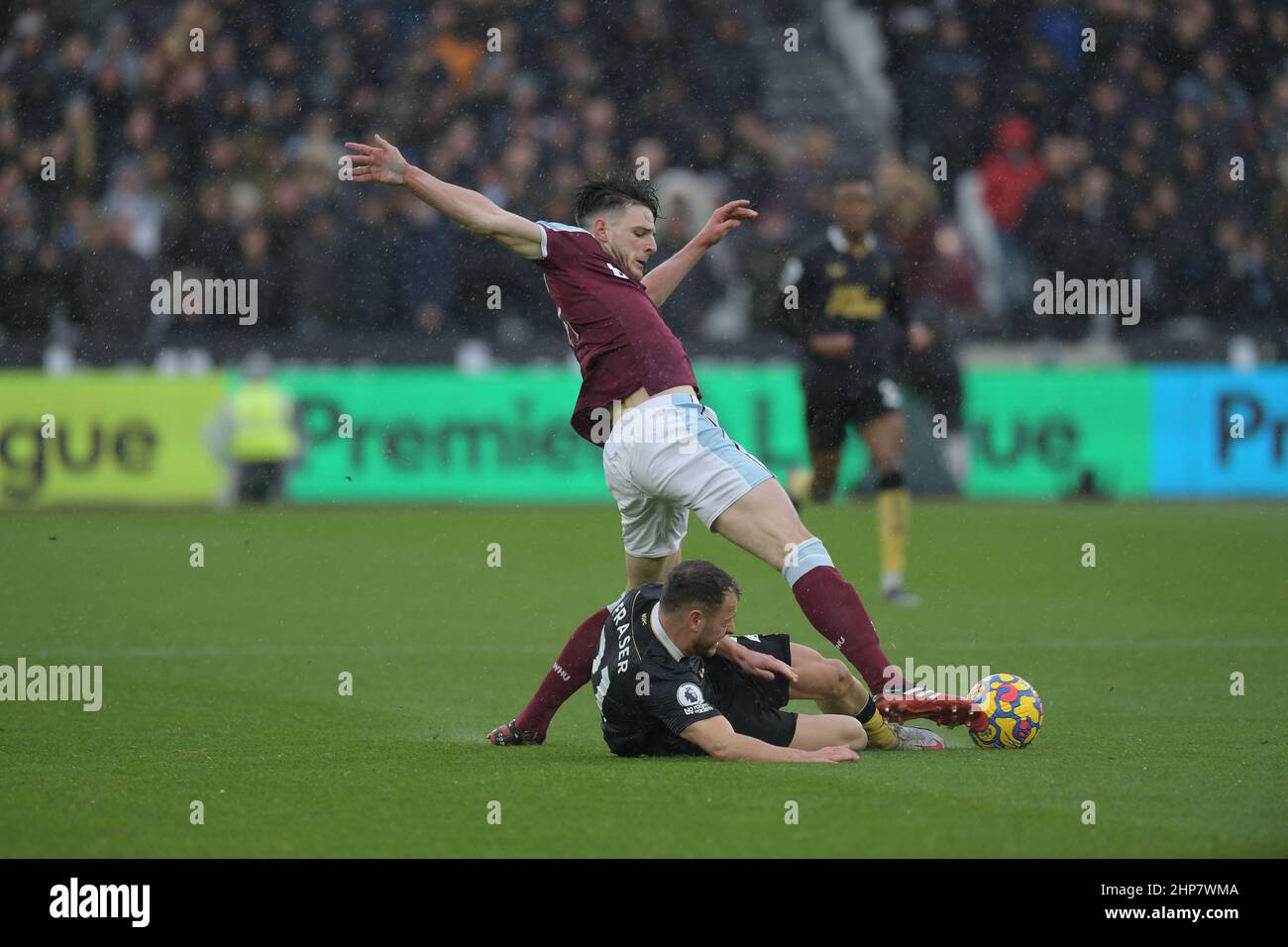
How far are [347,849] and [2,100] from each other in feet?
47.7

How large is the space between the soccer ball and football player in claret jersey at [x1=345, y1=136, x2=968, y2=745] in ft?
1.05

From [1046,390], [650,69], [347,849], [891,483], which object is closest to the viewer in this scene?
[347,849]

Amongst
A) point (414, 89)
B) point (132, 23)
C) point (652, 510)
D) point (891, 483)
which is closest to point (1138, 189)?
point (414, 89)

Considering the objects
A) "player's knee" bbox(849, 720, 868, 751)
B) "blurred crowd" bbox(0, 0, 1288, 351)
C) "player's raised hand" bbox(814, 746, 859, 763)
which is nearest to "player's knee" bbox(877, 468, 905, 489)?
"blurred crowd" bbox(0, 0, 1288, 351)

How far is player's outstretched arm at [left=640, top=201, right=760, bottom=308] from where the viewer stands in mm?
7449

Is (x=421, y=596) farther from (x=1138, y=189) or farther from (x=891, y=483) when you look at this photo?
(x=1138, y=189)

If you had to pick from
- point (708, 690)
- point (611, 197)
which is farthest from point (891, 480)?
point (708, 690)

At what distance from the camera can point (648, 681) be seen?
20.3 feet

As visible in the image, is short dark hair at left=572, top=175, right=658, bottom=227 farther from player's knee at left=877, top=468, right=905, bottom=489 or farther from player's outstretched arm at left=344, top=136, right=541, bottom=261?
player's knee at left=877, top=468, right=905, bottom=489

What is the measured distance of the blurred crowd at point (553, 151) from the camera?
17.2m

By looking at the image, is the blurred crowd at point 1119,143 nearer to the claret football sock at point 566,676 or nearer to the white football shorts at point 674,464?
the white football shorts at point 674,464

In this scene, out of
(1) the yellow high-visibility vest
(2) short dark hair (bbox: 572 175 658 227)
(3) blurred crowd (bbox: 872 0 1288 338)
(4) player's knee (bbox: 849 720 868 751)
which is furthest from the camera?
(3) blurred crowd (bbox: 872 0 1288 338)

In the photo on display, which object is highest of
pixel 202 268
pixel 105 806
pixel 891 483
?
pixel 202 268

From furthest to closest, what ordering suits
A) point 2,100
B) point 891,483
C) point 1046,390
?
1. point 2,100
2. point 1046,390
3. point 891,483
